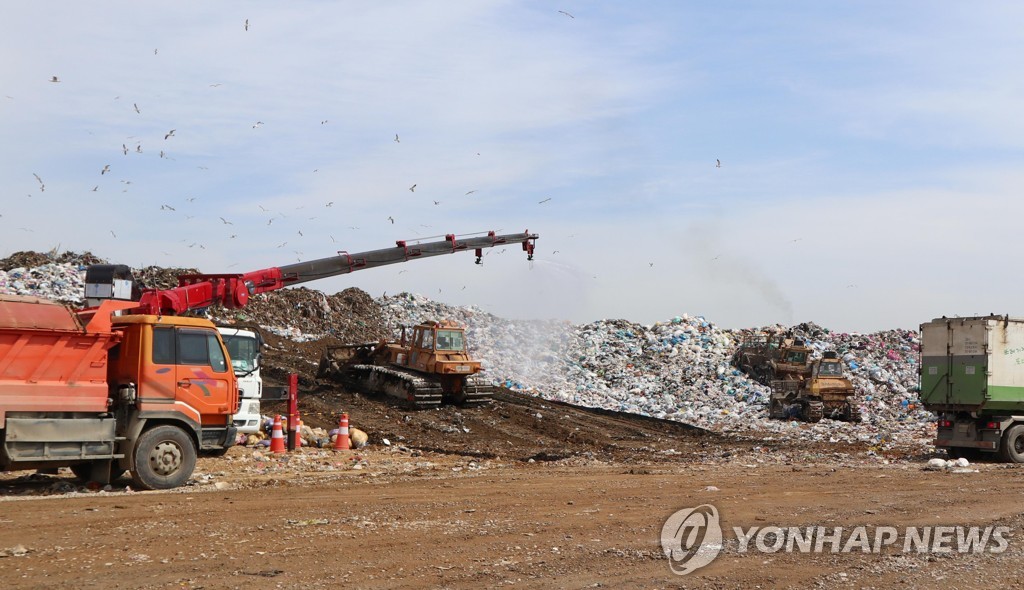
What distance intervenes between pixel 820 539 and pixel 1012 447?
10.4 meters

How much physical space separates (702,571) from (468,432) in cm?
1345

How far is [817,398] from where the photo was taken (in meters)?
25.4

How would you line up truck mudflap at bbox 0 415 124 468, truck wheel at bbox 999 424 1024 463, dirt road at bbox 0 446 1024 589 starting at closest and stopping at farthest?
dirt road at bbox 0 446 1024 589 → truck mudflap at bbox 0 415 124 468 → truck wheel at bbox 999 424 1024 463

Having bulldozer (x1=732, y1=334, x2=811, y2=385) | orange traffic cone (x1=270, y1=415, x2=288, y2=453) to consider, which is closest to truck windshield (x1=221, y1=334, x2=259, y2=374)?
orange traffic cone (x1=270, y1=415, x2=288, y2=453)

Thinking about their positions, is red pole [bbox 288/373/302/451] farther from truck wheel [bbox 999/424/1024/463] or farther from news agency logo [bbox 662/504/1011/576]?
truck wheel [bbox 999/424/1024/463]

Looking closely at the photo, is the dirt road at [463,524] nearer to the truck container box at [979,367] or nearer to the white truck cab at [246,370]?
the white truck cab at [246,370]

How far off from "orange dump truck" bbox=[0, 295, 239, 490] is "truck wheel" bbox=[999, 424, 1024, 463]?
13040 mm

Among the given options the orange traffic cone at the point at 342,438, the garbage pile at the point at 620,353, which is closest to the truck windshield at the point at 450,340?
the garbage pile at the point at 620,353

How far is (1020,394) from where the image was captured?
56.0 feet

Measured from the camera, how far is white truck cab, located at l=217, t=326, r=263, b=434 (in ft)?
48.5

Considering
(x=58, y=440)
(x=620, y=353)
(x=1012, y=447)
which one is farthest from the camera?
(x=620, y=353)

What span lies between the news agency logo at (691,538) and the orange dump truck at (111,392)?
19.4ft

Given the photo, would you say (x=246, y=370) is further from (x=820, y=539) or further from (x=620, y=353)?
(x=620, y=353)

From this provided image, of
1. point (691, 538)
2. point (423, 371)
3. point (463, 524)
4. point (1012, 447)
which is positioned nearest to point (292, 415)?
point (463, 524)
